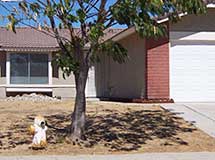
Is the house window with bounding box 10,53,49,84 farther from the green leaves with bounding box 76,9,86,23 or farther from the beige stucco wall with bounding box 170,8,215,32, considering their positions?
the green leaves with bounding box 76,9,86,23

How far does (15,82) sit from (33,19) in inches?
610

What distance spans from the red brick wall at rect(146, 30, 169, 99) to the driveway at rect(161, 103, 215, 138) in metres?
1.10

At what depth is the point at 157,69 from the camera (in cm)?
1998

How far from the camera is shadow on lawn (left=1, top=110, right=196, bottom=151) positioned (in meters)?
12.1

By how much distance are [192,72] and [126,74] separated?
14.3 ft

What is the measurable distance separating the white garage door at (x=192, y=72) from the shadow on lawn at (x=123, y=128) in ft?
12.6

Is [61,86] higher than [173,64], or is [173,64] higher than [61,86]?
[173,64]

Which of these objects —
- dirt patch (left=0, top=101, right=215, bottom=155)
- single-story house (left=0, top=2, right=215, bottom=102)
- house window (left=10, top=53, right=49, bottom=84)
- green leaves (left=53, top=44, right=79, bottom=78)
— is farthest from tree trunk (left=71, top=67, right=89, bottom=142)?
house window (left=10, top=53, right=49, bottom=84)

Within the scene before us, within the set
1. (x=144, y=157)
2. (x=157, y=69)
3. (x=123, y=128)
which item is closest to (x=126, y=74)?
(x=157, y=69)

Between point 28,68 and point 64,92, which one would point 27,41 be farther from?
point 64,92

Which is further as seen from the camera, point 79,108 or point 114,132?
point 114,132

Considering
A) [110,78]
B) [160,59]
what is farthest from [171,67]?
[110,78]

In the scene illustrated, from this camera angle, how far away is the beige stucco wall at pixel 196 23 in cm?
2016

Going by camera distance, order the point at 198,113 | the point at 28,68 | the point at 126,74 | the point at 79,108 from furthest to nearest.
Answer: the point at 28,68 → the point at 126,74 → the point at 198,113 → the point at 79,108
